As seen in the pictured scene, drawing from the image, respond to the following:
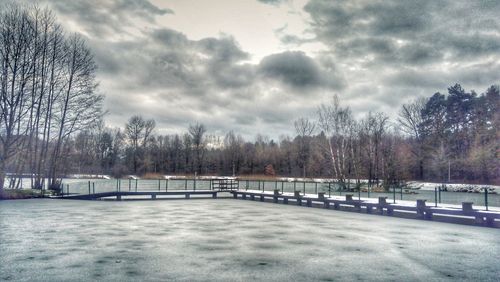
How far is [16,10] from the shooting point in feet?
106

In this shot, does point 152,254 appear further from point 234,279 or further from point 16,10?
point 16,10

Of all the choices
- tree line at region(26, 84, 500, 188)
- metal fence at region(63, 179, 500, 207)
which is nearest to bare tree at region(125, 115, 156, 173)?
tree line at region(26, 84, 500, 188)

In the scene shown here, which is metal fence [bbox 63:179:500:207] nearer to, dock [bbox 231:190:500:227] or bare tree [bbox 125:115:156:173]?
dock [bbox 231:190:500:227]

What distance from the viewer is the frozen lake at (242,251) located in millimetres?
7273

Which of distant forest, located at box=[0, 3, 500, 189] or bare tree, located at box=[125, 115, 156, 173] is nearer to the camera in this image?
distant forest, located at box=[0, 3, 500, 189]

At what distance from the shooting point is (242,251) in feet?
31.3

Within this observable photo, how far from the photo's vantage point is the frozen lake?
727cm

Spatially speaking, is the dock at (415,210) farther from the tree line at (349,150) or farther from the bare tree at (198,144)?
the bare tree at (198,144)

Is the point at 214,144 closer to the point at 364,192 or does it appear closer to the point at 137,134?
the point at 137,134

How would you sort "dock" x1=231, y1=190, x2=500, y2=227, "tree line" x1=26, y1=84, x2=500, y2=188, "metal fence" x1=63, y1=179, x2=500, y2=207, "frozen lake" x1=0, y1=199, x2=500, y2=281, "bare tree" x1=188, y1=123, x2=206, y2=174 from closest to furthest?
"frozen lake" x1=0, y1=199, x2=500, y2=281, "dock" x1=231, y1=190, x2=500, y2=227, "metal fence" x1=63, y1=179, x2=500, y2=207, "tree line" x1=26, y1=84, x2=500, y2=188, "bare tree" x1=188, y1=123, x2=206, y2=174

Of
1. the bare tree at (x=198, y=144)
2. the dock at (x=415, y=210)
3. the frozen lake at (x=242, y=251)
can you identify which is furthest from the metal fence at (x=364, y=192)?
the bare tree at (x=198, y=144)

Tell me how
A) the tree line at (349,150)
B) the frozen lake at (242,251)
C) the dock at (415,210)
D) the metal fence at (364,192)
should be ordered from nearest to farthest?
the frozen lake at (242,251), the dock at (415,210), the metal fence at (364,192), the tree line at (349,150)

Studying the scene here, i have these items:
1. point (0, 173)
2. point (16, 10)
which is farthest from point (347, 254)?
point (16, 10)

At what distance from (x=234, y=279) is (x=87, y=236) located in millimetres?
6827
